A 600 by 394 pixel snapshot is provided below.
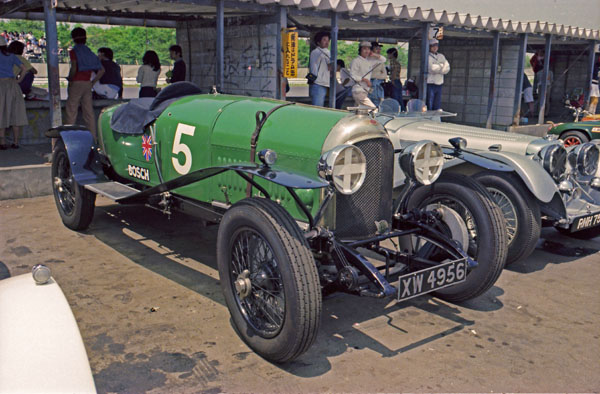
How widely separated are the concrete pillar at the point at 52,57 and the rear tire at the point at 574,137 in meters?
8.21

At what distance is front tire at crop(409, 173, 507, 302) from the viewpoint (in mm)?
3775

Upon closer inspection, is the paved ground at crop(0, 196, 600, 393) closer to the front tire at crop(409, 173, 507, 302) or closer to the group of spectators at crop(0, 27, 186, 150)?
the front tire at crop(409, 173, 507, 302)

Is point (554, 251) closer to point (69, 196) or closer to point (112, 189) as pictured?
point (112, 189)

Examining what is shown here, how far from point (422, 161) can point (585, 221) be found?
7.06 feet

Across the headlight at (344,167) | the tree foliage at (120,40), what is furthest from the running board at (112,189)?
the tree foliage at (120,40)

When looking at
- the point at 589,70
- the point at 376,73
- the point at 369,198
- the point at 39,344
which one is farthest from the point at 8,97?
the point at 589,70

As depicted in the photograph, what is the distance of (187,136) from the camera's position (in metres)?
4.60

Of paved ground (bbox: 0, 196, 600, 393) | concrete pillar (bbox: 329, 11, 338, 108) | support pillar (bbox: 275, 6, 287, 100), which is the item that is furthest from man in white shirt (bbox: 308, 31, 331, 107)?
paved ground (bbox: 0, 196, 600, 393)

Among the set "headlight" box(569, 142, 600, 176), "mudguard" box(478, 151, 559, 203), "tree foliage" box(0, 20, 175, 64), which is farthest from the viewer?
"tree foliage" box(0, 20, 175, 64)

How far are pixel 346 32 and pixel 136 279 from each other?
1201 centimetres

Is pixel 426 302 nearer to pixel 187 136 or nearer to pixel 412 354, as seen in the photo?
pixel 412 354

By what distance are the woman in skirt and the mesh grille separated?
20.5 ft

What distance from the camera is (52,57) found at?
7258 millimetres

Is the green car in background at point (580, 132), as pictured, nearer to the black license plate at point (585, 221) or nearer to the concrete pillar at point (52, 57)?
the black license plate at point (585, 221)
